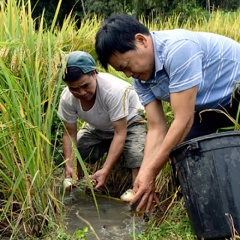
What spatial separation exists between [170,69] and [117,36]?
29 cm

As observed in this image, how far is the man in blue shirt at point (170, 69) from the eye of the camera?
90.4 inches

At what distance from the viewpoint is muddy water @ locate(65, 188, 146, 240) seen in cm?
306

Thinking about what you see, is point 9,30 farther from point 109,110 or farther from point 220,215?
point 220,215

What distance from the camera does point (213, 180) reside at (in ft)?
7.54

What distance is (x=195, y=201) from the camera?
2369mm

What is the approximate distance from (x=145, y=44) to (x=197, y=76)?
0.96ft

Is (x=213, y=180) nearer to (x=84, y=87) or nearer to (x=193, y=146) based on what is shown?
(x=193, y=146)

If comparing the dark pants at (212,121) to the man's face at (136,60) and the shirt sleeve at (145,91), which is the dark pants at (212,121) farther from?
the man's face at (136,60)

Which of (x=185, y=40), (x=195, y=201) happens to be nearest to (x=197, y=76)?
(x=185, y=40)

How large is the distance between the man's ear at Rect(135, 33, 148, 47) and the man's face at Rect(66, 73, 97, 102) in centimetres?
104

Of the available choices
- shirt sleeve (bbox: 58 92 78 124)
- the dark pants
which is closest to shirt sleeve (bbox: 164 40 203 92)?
the dark pants

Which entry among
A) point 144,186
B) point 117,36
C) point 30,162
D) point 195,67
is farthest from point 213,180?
point 30,162

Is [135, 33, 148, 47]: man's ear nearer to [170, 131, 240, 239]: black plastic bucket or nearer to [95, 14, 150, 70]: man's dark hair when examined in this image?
[95, 14, 150, 70]: man's dark hair

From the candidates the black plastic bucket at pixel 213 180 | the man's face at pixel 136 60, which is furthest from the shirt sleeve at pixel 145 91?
the black plastic bucket at pixel 213 180
